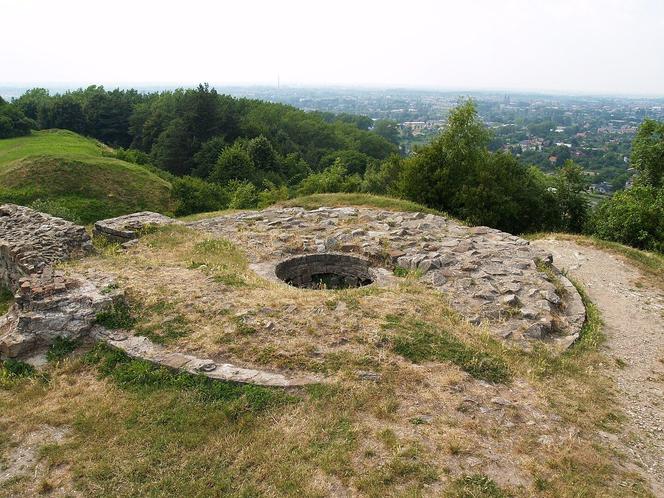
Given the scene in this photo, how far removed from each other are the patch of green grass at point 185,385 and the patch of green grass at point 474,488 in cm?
238

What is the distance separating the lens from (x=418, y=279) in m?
11.5

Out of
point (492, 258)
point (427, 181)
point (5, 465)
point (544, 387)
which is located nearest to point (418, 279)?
point (492, 258)

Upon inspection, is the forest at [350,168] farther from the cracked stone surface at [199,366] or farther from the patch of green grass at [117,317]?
the cracked stone surface at [199,366]

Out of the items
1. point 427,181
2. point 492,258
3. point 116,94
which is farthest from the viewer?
point 116,94

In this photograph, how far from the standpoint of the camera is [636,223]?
18859mm

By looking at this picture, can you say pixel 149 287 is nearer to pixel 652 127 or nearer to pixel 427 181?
pixel 427 181

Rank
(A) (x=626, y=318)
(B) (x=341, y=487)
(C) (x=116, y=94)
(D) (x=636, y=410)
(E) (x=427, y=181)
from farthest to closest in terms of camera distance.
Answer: (C) (x=116, y=94), (E) (x=427, y=181), (A) (x=626, y=318), (D) (x=636, y=410), (B) (x=341, y=487)

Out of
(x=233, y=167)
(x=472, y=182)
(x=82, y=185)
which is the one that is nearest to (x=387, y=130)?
(x=233, y=167)

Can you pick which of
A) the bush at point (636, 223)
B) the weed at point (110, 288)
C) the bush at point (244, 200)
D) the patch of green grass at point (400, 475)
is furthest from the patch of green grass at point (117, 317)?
the bush at point (244, 200)

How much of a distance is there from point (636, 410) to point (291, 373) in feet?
17.1

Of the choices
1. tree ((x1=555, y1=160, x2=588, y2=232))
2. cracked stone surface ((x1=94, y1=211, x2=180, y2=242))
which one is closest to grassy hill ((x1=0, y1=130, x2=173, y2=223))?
cracked stone surface ((x1=94, y1=211, x2=180, y2=242))

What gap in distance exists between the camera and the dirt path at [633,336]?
6.51m

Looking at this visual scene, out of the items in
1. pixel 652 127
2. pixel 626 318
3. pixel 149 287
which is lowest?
pixel 626 318

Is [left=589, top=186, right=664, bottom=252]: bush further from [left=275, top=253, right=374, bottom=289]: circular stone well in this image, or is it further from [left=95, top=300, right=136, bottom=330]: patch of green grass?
[left=95, top=300, right=136, bottom=330]: patch of green grass
